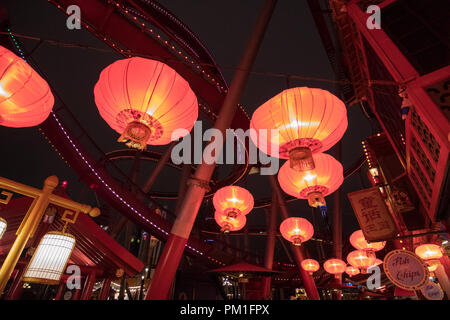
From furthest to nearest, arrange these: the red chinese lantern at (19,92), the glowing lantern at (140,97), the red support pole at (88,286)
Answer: the red support pole at (88,286), the glowing lantern at (140,97), the red chinese lantern at (19,92)

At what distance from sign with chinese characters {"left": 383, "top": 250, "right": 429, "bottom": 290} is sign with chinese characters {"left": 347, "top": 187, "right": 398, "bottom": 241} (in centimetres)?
53

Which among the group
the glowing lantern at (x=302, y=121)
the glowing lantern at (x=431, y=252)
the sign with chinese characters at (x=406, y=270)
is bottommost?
the sign with chinese characters at (x=406, y=270)

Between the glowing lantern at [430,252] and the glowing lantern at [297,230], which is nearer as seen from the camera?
the glowing lantern at [430,252]

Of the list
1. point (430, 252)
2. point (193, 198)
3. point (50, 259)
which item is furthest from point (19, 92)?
point (430, 252)

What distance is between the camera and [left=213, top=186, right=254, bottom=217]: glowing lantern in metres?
7.16

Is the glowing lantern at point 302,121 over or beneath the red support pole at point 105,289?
over

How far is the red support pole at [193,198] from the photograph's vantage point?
438 centimetres

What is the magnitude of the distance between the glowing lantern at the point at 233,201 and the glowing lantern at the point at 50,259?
15.7 ft

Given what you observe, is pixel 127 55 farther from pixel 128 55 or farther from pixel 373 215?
pixel 373 215

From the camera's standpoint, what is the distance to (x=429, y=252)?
7.93m

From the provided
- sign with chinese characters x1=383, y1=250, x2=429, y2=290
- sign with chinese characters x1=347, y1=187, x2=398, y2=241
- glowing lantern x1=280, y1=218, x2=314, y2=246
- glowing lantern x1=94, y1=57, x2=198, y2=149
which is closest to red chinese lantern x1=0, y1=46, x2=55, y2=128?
glowing lantern x1=94, y1=57, x2=198, y2=149

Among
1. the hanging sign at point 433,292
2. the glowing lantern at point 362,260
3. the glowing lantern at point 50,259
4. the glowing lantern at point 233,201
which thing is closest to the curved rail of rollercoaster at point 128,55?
the glowing lantern at point 233,201

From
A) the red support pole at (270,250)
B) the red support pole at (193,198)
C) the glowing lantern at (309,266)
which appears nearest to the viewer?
the red support pole at (193,198)

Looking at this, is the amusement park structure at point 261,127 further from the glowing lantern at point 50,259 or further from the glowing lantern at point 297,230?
the glowing lantern at point 50,259
